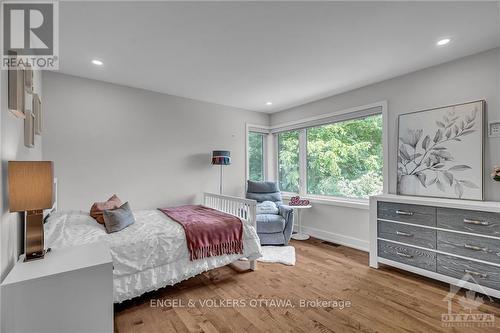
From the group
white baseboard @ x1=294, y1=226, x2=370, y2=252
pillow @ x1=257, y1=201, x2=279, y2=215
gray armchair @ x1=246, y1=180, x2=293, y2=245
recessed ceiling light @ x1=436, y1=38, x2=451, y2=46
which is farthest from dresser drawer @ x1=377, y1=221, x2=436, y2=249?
recessed ceiling light @ x1=436, y1=38, x2=451, y2=46

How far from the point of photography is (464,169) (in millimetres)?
2492

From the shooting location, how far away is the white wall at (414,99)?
2.37m

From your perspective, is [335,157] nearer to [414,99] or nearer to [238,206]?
[414,99]

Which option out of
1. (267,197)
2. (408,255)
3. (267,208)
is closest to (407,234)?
(408,255)

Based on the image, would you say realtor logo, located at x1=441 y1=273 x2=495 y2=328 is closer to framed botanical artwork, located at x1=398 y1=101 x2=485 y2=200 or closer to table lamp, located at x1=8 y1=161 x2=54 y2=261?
framed botanical artwork, located at x1=398 y1=101 x2=485 y2=200

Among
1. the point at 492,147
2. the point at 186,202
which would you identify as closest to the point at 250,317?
the point at 186,202

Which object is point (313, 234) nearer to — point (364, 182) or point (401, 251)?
point (364, 182)

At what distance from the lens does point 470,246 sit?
7.13 ft

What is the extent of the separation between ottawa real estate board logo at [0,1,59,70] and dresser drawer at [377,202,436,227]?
3.49 m

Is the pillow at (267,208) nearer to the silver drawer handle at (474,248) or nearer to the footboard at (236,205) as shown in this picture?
the footboard at (236,205)

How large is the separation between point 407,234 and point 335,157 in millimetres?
1668

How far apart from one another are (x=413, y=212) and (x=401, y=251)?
1.53 feet

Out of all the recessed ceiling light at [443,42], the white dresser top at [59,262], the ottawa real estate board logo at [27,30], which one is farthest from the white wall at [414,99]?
the ottawa real estate board logo at [27,30]

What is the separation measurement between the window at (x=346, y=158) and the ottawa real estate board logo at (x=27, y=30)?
12.0 feet
